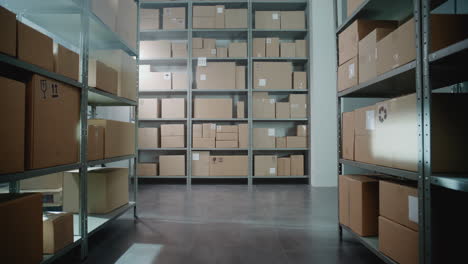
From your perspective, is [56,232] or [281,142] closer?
[56,232]

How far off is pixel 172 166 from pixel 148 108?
885mm

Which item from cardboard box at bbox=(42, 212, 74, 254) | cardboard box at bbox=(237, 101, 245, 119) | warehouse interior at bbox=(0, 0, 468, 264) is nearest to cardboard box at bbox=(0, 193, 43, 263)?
warehouse interior at bbox=(0, 0, 468, 264)

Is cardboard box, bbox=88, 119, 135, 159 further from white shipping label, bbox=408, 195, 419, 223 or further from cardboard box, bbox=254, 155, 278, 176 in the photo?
cardboard box, bbox=254, 155, 278, 176

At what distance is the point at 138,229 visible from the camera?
6.39 ft

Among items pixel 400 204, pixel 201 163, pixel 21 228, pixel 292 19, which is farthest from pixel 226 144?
pixel 21 228

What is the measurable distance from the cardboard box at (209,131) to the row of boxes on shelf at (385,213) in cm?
230

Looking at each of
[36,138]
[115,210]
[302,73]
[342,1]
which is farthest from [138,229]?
[302,73]

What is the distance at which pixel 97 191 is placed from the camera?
6.18 feet

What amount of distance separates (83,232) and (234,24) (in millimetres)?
3319

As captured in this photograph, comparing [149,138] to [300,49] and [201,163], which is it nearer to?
[201,163]

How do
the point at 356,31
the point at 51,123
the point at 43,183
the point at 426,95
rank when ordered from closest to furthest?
the point at 426,95, the point at 51,123, the point at 356,31, the point at 43,183

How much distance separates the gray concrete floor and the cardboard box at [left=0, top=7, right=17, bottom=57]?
1068 millimetres

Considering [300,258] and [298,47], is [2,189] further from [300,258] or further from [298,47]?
[298,47]

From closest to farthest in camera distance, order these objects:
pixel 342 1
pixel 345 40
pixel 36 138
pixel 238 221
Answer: pixel 36 138 → pixel 345 40 → pixel 238 221 → pixel 342 1
